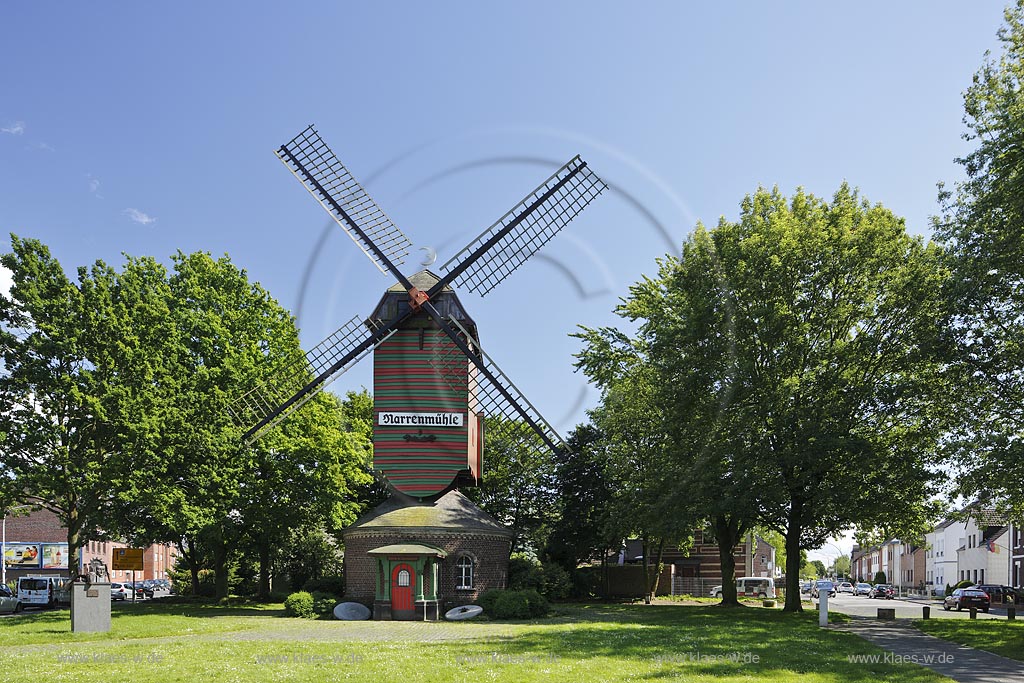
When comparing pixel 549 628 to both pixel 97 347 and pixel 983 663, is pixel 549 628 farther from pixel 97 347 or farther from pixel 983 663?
pixel 97 347

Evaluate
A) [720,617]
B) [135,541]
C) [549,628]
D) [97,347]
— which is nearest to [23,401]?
[97,347]

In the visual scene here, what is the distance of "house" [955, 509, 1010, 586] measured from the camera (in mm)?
91375

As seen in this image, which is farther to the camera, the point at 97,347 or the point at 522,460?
the point at 522,460

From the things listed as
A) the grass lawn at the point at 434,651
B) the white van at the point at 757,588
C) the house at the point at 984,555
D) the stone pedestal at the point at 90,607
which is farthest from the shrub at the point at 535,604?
the house at the point at 984,555

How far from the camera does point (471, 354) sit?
39031 mm

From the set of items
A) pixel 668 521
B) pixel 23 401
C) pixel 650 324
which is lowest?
pixel 668 521

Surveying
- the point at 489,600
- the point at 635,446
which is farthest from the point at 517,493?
the point at 489,600

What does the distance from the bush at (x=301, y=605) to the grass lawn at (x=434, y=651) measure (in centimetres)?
308

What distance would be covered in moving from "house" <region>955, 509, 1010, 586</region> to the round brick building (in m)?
59.6

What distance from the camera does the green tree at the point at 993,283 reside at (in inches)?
1231

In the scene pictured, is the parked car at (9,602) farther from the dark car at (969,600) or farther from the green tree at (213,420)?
the dark car at (969,600)

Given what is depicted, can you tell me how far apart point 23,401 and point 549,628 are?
979 inches

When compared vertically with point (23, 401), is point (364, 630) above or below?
below

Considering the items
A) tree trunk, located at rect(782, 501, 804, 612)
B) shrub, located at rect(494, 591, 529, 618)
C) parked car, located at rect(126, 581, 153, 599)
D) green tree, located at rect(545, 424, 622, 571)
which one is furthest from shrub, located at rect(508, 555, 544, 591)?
parked car, located at rect(126, 581, 153, 599)
